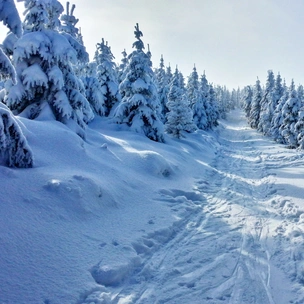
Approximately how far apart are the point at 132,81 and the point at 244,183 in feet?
44.8

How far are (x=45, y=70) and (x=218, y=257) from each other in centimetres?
1265

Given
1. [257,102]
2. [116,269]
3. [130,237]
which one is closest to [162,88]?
[257,102]

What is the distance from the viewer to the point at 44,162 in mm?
8797

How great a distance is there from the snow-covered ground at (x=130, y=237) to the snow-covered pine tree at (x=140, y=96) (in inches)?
442

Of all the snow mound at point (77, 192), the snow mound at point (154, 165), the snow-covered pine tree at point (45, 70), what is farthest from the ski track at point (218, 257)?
the snow-covered pine tree at point (45, 70)

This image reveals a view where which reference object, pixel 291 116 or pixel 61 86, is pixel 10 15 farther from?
pixel 291 116

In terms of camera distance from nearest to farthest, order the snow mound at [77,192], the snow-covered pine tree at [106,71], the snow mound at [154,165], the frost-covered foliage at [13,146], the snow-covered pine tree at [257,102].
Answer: the frost-covered foliage at [13,146], the snow mound at [77,192], the snow mound at [154,165], the snow-covered pine tree at [106,71], the snow-covered pine tree at [257,102]

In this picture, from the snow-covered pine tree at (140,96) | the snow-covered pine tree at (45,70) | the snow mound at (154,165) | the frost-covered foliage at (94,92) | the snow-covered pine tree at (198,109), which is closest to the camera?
the snow mound at (154,165)

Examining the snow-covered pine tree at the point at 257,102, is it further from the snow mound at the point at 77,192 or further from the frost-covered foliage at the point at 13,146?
the frost-covered foliage at the point at 13,146

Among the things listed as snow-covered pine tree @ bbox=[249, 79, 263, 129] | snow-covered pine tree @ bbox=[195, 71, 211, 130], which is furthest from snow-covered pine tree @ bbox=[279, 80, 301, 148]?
snow-covered pine tree @ bbox=[249, 79, 263, 129]

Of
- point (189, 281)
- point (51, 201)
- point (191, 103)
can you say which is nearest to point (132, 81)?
point (51, 201)

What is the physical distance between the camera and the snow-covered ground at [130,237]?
4.79 m

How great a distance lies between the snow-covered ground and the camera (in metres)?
4.79

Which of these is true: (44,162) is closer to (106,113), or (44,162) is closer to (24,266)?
(24,266)
